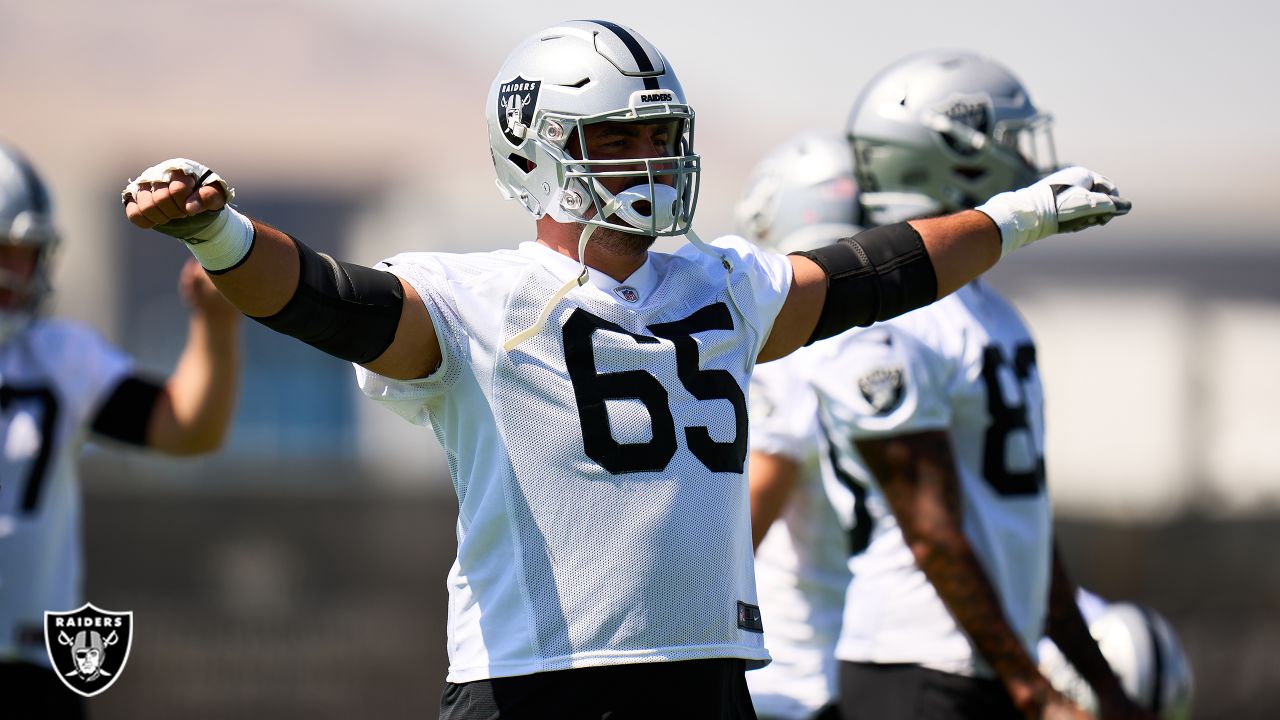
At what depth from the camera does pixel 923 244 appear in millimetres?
3332

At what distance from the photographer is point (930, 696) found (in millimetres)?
4086

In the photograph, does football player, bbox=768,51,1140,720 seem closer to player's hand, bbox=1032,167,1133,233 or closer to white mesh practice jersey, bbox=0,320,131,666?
player's hand, bbox=1032,167,1133,233

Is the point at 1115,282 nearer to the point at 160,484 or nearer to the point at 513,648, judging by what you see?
the point at 160,484

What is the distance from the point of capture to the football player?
400 cm

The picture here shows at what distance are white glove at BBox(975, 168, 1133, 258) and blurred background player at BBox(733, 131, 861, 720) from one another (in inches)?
38.9

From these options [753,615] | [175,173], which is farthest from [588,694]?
[175,173]

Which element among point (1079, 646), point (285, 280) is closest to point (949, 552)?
point (1079, 646)

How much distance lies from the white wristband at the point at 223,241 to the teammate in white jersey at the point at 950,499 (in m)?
1.86

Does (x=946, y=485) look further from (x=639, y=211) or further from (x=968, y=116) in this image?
(x=639, y=211)

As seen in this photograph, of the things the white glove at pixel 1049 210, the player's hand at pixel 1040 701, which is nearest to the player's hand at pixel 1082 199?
the white glove at pixel 1049 210

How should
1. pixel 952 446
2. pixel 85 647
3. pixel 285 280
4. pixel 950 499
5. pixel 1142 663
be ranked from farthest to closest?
pixel 1142 663
pixel 85 647
pixel 952 446
pixel 950 499
pixel 285 280

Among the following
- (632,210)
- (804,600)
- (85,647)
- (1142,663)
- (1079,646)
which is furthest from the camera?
(804,600)

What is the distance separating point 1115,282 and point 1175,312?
14.7ft

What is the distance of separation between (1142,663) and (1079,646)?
1.15 feet
